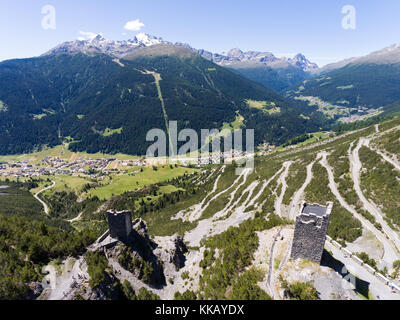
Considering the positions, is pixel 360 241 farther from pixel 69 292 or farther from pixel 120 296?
pixel 69 292

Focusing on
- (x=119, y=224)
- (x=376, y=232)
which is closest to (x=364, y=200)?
(x=376, y=232)

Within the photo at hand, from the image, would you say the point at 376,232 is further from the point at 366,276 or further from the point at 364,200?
the point at 366,276

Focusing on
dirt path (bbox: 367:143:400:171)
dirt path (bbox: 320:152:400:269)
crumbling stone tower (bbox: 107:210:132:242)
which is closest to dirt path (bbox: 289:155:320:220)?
dirt path (bbox: 320:152:400:269)

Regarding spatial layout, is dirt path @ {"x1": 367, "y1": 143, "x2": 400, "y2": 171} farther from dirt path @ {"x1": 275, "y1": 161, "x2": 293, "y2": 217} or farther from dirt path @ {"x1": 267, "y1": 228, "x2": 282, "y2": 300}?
dirt path @ {"x1": 267, "y1": 228, "x2": 282, "y2": 300}

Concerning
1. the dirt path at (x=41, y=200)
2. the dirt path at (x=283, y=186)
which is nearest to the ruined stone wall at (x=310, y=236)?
the dirt path at (x=283, y=186)

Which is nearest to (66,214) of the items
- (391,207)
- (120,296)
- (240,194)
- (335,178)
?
(240,194)
